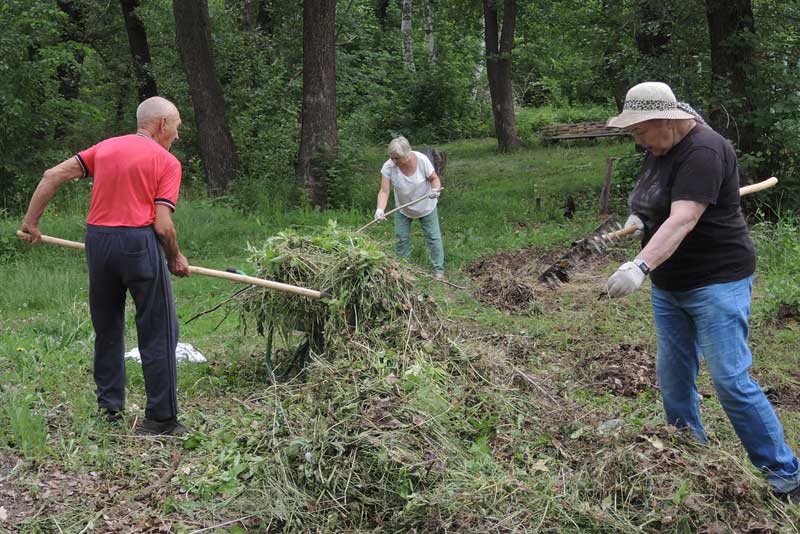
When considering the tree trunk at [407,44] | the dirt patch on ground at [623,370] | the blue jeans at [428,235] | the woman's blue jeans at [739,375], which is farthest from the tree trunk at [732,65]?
the tree trunk at [407,44]

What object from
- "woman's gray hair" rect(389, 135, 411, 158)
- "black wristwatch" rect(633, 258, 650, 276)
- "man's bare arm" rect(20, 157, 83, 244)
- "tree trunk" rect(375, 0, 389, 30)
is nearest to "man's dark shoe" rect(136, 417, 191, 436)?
"man's bare arm" rect(20, 157, 83, 244)

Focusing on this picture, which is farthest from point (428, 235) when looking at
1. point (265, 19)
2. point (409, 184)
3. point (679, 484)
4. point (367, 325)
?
point (265, 19)

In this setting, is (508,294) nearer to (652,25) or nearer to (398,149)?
(398,149)

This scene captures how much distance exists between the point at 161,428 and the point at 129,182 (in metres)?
1.47

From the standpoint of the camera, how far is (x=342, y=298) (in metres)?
5.54

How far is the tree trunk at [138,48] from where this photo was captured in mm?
19062

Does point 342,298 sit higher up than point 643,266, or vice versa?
point 643,266

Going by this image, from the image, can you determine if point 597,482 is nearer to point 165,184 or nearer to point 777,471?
point 777,471

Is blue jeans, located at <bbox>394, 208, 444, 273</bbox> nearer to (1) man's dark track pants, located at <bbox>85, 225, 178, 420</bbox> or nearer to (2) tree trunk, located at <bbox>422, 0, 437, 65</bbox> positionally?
(1) man's dark track pants, located at <bbox>85, 225, 178, 420</bbox>

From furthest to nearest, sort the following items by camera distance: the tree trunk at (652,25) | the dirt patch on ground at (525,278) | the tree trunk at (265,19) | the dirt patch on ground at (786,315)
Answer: the tree trunk at (265,19), the tree trunk at (652,25), the dirt patch on ground at (525,278), the dirt patch on ground at (786,315)

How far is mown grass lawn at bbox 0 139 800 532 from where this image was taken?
388 cm

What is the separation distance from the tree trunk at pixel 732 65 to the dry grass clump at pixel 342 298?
23.2 ft

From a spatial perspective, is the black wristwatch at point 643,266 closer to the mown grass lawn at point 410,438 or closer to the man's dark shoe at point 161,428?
the mown grass lawn at point 410,438

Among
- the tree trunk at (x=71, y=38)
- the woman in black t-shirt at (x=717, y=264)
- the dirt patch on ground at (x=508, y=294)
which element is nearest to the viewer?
the woman in black t-shirt at (x=717, y=264)
